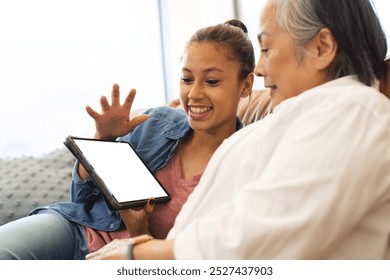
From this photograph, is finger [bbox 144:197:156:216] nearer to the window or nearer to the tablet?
the tablet

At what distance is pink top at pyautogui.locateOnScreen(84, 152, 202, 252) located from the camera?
1.30 m

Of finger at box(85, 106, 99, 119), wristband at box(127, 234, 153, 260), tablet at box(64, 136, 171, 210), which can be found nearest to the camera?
wristband at box(127, 234, 153, 260)

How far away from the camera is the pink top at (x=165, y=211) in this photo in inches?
51.3

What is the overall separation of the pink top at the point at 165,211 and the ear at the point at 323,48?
528 millimetres

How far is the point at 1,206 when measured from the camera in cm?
164

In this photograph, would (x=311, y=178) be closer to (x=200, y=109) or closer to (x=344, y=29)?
(x=344, y=29)

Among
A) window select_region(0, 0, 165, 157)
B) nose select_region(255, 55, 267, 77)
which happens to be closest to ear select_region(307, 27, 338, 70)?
nose select_region(255, 55, 267, 77)

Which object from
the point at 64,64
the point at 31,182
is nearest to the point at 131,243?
the point at 31,182

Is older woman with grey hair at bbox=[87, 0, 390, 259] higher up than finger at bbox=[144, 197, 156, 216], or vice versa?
older woman with grey hair at bbox=[87, 0, 390, 259]

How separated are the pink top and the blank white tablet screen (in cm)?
6

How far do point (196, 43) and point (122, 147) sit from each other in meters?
0.39

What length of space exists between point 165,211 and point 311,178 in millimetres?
660

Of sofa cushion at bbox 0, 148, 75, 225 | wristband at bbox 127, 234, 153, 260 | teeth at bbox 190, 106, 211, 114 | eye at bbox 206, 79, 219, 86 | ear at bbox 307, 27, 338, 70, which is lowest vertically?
sofa cushion at bbox 0, 148, 75, 225
